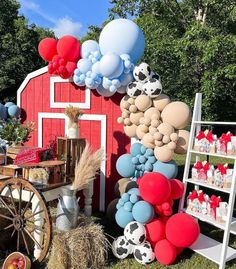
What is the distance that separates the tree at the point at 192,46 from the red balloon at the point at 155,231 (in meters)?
3.67

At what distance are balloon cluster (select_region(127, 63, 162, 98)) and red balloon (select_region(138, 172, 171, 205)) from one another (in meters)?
1.03

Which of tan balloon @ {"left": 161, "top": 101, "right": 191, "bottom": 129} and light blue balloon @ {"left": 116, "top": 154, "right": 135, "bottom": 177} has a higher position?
tan balloon @ {"left": 161, "top": 101, "right": 191, "bottom": 129}

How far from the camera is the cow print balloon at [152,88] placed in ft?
13.4

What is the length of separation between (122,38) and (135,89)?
638mm

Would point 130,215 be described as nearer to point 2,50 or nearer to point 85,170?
point 85,170

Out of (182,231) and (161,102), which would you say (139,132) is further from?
(182,231)

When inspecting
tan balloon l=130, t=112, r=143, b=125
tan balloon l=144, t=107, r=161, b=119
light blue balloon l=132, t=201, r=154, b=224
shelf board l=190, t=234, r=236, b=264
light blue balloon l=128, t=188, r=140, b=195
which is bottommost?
shelf board l=190, t=234, r=236, b=264

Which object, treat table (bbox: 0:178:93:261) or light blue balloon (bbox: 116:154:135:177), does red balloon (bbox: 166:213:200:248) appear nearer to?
light blue balloon (bbox: 116:154:135:177)

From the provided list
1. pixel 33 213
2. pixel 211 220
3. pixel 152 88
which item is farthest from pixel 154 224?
pixel 152 88

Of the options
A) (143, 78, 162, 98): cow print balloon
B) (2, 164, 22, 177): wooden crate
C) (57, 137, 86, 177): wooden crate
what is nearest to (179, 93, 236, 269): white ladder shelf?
(143, 78, 162, 98): cow print balloon

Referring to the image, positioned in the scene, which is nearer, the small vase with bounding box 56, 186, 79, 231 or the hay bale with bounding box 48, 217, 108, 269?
the hay bale with bounding box 48, 217, 108, 269

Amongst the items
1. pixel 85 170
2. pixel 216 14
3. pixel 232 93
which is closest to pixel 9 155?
pixel 85 170

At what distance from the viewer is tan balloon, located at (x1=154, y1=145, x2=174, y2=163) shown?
4004 millimetres

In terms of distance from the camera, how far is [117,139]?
16.2ft
